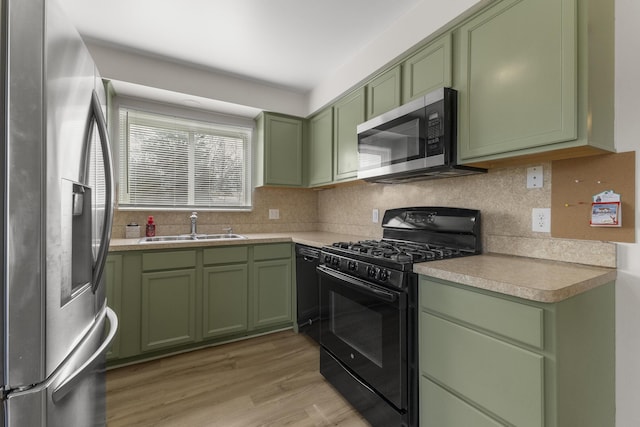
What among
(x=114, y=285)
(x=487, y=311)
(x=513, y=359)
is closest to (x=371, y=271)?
(x=487, y=311)

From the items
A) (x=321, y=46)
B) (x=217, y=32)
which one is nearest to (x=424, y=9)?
(x=321, y=46)

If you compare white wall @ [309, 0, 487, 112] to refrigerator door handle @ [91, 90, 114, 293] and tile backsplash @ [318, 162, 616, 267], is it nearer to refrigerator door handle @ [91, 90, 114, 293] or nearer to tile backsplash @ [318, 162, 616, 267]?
tile backsplash @ [318, 162, 616, 267]

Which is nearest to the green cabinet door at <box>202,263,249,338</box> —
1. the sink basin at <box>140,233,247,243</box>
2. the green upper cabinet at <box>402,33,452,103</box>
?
the sink basin at <box>140,233,247,243</box>

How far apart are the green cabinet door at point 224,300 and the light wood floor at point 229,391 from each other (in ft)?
0.59

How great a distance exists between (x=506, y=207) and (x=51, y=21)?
6.72 ft

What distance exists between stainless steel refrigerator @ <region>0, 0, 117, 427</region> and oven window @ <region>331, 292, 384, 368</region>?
1.23 meters

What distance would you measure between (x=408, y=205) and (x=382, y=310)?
3.51 ft

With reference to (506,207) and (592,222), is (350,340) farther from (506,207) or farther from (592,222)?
(592,222)

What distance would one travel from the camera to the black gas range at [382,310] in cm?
141

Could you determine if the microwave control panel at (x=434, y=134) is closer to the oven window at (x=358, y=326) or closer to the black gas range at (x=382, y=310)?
the black gas range at (x=382, y=310)

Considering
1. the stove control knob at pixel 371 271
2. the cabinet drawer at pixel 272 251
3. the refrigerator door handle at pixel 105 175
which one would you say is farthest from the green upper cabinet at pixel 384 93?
the refrigerator door handle at pixel 105 175

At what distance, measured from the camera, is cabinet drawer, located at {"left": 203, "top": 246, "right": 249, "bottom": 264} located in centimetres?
245

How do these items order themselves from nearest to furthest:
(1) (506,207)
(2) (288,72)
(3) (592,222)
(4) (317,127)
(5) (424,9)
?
(3) (592,222), (1) (506,207), (5) (424,9), (2) (288,72), (4) (317,127)

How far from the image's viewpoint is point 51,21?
0.77m
